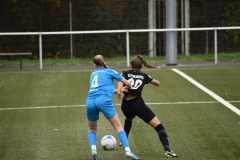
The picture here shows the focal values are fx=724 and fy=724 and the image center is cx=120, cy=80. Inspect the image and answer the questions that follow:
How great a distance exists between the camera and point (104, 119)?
51.1 feet

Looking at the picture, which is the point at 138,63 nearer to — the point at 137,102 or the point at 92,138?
the point at 137,102

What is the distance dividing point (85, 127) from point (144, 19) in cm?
1486

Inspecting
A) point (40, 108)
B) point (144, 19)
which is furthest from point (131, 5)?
point (40, 108)

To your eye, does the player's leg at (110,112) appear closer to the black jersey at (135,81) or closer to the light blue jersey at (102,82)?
the light blue jersey at (102,82)

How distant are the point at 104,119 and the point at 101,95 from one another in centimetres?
420

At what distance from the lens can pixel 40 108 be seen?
17.3 meters

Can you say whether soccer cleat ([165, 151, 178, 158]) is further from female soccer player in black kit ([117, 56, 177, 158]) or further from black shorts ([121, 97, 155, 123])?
black shorts ([121, 97, 155, 123])

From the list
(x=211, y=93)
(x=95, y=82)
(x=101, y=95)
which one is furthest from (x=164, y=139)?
(x=211, y=93)

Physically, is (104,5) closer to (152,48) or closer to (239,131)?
(152,48)

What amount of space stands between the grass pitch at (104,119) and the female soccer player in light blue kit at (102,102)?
23.6 inches

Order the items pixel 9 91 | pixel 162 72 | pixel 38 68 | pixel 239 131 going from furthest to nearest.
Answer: pixel 38 68
pixel 162 72
pixel 9 91
pixel 239 131

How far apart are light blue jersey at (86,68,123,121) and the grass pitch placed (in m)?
0.87

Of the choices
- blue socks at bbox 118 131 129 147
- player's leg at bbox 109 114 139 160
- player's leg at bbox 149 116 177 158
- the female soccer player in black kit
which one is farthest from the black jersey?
blue socks at bbox 118 131 129 147

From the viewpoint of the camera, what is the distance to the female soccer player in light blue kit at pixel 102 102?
447 inches
